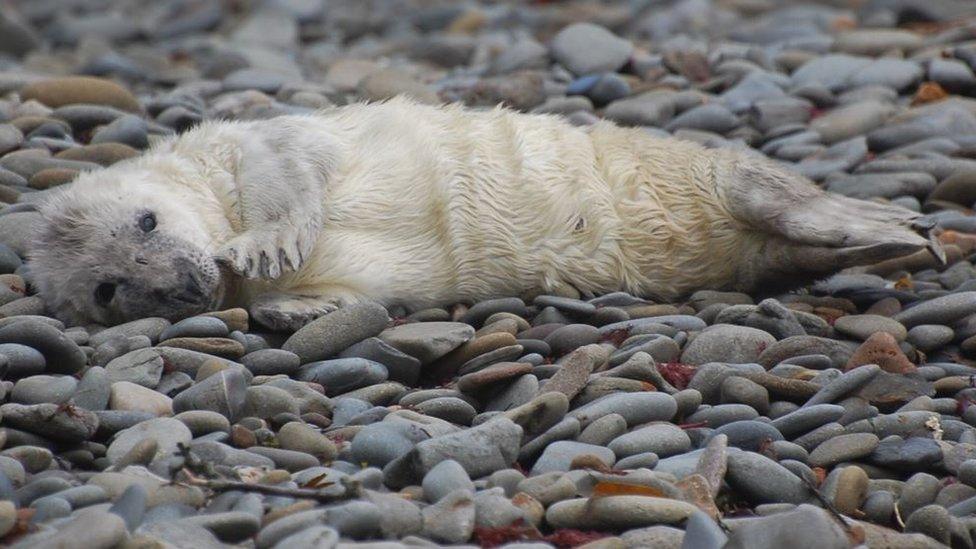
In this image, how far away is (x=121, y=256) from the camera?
17.0 feet

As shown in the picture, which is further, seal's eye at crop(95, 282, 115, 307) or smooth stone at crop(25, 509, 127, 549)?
seal's eye at crop(95, 282, 115, 307)

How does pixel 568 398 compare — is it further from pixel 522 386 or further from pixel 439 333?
pixel 439 333

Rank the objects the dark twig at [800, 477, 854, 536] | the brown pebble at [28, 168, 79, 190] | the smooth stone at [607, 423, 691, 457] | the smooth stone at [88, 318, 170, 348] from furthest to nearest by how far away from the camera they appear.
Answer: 1. the brown pebble at [28, 168, 79, 190]
2. the smooth stone at [88, 318, 170, 348]
3. the smooth stone at [607, 423, 691, 457]
4. the dark twig at [800, 477, 854, 536]

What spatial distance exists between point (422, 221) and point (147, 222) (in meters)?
1.09

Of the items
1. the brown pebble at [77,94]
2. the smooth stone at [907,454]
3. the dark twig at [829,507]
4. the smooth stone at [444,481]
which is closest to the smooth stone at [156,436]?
the smooth stone at [444,481]

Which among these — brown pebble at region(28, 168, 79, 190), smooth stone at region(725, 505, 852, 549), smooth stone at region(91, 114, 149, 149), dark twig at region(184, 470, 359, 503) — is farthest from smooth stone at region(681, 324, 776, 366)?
smooth stone at region(91, 114, 149, 149)

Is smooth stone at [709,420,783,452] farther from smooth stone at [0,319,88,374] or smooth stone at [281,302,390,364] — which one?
smooth stone at [0,319,88,374]

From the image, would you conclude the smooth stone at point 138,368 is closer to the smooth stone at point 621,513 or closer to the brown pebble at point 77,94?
the smooth stone at point 621,513

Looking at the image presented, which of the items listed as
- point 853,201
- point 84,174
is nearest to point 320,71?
point 84,174

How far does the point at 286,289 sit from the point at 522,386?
4.13ft

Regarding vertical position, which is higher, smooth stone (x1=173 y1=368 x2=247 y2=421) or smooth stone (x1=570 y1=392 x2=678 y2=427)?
smooth stone (x1=173 y1=368 x2=247 y2=421)

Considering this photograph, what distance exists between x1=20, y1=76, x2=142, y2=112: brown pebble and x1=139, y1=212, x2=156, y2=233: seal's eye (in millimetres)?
2152

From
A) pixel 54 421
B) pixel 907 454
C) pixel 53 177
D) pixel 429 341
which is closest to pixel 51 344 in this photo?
pixel 54 421

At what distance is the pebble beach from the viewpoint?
357 centimetres
